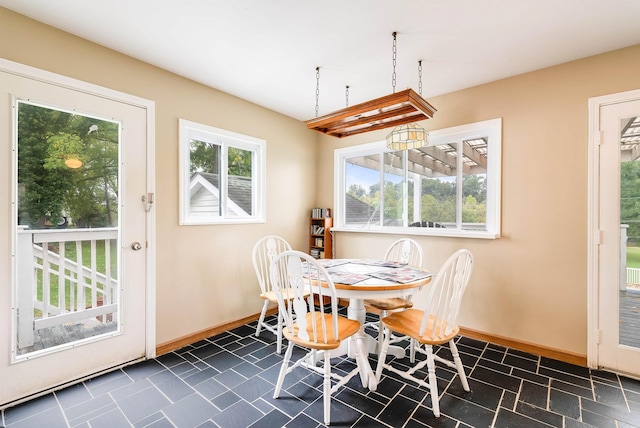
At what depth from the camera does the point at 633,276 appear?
224 cm

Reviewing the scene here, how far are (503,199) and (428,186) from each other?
30.2 inches

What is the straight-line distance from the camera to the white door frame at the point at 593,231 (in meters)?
2.32

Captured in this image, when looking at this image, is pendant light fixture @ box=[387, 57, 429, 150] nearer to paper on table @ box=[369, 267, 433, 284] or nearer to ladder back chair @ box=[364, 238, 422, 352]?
ladder back chair @ box=[364, 238, 422, 352]

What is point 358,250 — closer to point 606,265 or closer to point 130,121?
point 606,265

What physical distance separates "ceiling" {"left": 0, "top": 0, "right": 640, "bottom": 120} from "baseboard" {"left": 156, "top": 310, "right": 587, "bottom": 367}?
2447 millimetres

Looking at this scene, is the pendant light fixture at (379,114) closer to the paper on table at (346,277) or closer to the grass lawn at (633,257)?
the paper on table at (346,277)

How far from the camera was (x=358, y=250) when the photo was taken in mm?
3791

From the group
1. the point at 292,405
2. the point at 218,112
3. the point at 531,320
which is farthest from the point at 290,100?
the point at 531,320

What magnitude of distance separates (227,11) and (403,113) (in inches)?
53.3

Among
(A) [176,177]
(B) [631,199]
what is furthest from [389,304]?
(A) [176,177]

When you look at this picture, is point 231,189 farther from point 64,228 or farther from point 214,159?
point 64,228

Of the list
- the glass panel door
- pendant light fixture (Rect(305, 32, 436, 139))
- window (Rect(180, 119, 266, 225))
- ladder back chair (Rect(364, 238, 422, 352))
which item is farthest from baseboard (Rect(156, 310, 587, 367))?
pendant light fixture (Rect(305, 32, 436, 139))

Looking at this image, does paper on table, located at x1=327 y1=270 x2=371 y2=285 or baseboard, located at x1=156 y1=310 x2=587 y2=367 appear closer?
paper on table, located at x1=327 y1=270 x2=371 y2=285

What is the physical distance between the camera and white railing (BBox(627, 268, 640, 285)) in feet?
7.31
